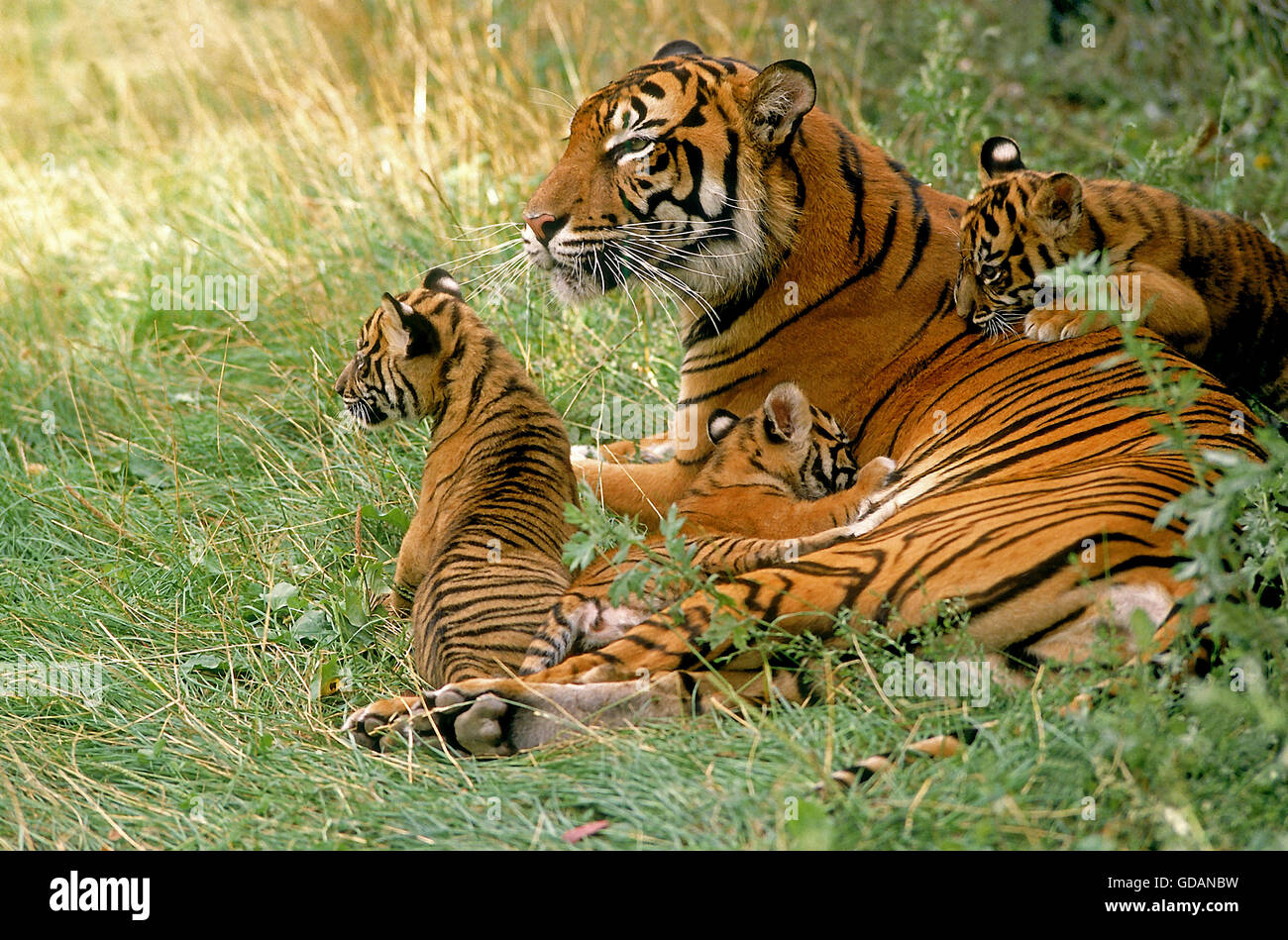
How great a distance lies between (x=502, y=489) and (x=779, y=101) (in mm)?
1421

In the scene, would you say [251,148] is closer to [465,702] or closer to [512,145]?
[512,145]

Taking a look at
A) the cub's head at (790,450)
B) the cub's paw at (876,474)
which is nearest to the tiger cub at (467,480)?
the cub's head at (790,450)

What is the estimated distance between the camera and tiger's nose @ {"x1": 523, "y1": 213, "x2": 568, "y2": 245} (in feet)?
13.1

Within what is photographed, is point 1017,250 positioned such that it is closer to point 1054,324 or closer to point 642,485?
point 1054,324

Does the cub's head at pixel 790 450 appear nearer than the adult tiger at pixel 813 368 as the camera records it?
No

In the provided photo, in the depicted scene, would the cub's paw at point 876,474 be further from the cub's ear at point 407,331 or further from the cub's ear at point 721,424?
the cub's ear at point 407,331

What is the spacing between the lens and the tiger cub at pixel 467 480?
11.4 ft

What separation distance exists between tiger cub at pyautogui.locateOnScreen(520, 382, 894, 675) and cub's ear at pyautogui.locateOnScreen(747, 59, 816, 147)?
0.77 metres

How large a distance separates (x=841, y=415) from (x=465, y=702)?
61.6 inches

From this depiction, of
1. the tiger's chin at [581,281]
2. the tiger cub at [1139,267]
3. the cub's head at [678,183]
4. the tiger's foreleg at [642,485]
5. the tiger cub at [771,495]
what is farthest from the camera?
the tiger's foreleg at [642,485]

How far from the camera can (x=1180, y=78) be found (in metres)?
7.53

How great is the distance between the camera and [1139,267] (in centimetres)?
382
